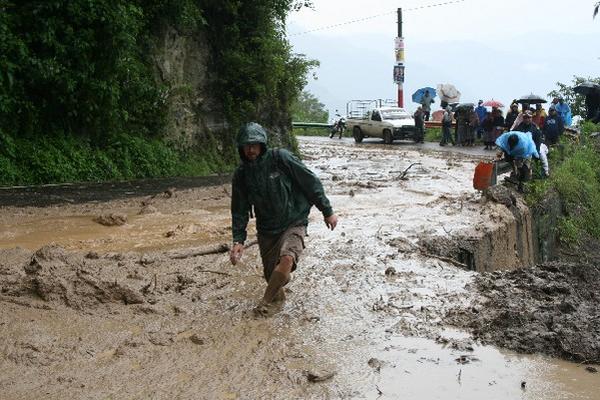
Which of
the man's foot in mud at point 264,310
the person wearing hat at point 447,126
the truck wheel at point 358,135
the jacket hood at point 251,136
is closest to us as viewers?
the jacket hood at point 251,136

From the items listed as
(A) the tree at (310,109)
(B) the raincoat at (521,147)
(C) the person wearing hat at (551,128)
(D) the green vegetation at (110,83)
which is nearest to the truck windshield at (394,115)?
(D) the green vegetation at (110,83)

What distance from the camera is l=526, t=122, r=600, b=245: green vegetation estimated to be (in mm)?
15127

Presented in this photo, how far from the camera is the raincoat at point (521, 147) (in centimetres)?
1322

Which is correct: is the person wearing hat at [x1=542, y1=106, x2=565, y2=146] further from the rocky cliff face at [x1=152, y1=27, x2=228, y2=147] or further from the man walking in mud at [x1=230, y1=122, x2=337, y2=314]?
the man walking in mud at [x1=230, y1=122, x2=337, y2=314]

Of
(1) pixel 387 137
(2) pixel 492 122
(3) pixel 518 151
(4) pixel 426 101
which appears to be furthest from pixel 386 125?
(3) pixel 518 151

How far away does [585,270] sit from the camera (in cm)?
871

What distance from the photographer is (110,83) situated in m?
15.0

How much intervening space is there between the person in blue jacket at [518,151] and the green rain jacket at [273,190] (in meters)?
8.35

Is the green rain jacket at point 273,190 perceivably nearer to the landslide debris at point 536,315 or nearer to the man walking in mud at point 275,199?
the man walking in mud at point 275,199

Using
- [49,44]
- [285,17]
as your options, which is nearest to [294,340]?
[49,44]

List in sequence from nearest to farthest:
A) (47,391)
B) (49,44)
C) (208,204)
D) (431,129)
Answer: (47,391) < (208,204) < (49,44) < (431,129)

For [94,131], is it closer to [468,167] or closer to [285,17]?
[285,17]

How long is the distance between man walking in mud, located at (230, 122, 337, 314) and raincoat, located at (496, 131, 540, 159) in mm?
8321

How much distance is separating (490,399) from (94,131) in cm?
1289
